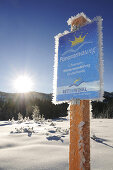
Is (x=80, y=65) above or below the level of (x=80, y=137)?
above

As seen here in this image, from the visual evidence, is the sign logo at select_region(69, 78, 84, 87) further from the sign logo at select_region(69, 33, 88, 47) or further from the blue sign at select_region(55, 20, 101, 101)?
the sign logo at select_region(69, 33, 88, 47)

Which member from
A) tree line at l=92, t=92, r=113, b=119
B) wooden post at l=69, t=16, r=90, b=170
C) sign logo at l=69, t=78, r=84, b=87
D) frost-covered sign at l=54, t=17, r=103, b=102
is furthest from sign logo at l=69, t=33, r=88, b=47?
tree line at l=92, t=92, r=113, b=119

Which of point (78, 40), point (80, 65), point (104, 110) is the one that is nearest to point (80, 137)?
point (80, 65)

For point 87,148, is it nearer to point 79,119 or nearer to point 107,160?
point 79,119

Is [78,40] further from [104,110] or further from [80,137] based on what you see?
[104,110]

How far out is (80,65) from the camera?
5.83ft

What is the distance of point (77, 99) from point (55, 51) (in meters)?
0.72

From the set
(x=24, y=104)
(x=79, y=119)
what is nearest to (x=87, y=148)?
(x=79, y=119)

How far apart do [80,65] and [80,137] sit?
0.71 meters

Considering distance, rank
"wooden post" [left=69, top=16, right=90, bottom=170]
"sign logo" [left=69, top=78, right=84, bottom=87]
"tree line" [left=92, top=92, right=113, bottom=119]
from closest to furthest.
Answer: "wooden post" [left=69, top=16, right=90, bottom=170], "sign logo" [left=69, top=78, right=84, bottom=87], "tree line" [left=92, top=92, right=113, bottom=119]

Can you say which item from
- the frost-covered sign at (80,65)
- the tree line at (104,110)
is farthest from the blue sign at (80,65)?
the tree line at (104,110)

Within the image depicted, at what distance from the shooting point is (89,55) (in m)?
1.74

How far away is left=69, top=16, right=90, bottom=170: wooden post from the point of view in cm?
164

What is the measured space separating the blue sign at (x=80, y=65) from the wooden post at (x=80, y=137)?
5.2 inches
